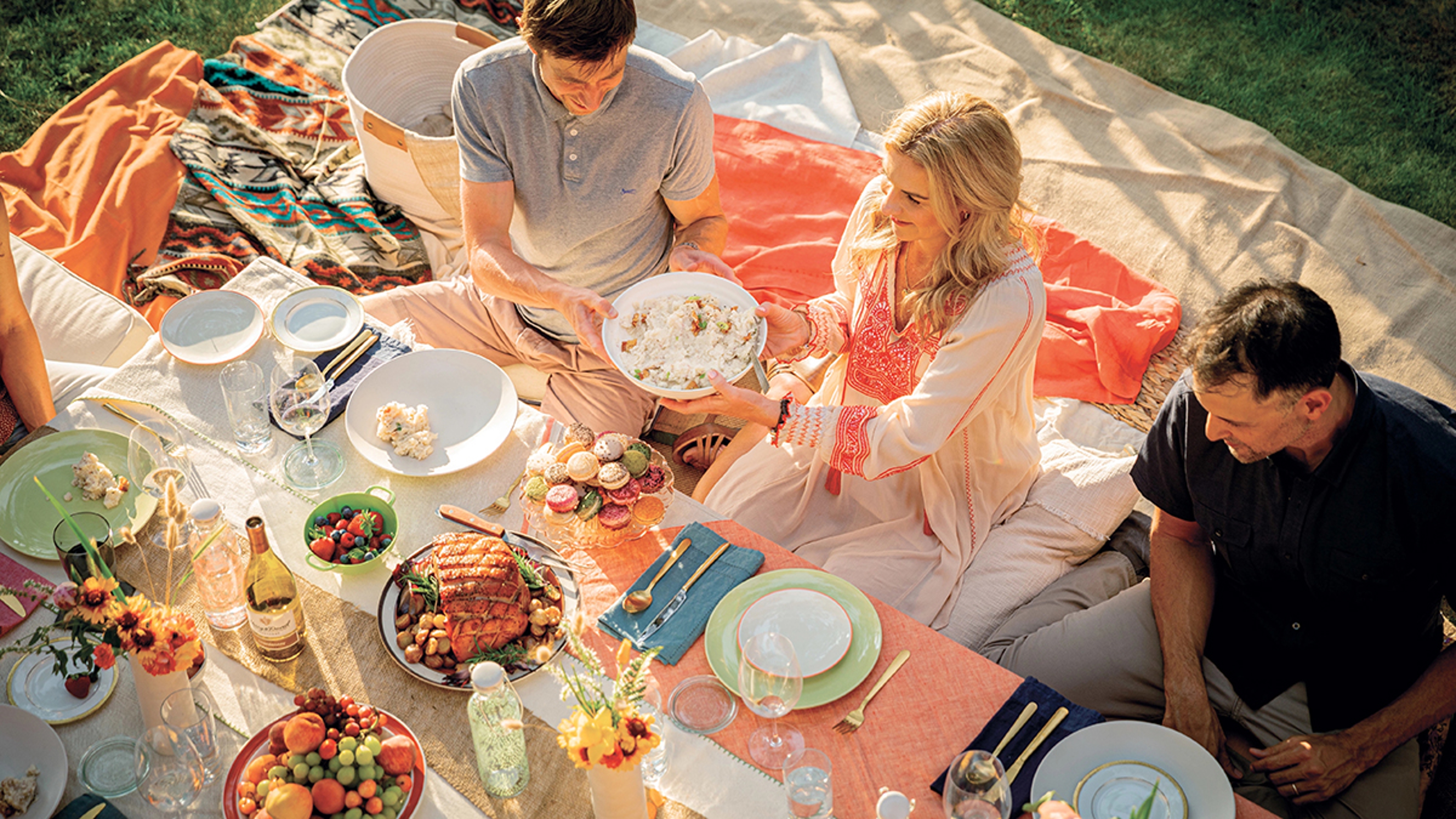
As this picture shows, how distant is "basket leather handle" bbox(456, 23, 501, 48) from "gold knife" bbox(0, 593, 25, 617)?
115 inches

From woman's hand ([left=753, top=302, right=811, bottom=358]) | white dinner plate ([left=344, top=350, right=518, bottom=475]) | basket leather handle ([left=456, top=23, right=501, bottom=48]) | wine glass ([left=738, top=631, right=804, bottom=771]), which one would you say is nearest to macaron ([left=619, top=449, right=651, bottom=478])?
white dinner plate ([left=344, top=350, right=518, bottom=475])

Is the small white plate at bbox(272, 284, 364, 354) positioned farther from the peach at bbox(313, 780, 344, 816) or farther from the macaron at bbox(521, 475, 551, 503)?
the peach at bbox(313, 780, 344, 816)

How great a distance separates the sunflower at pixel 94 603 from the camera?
5.60 ft

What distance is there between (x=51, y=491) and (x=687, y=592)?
1473 millimetres

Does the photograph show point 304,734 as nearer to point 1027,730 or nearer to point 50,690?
point 50,690

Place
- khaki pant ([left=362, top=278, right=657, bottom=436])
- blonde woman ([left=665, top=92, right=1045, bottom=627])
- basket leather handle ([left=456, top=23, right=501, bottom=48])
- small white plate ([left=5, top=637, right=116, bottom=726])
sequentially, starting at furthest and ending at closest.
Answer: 1. basket leather handle ([left=456, top=23, right=501, bottom=48])
2. khaki pant ([left=362, top=278, right=657, bottom=436])
3. blonde woman ([left=665, top=92, right=1045, bottom=627])
4. small white plate ([left=5, top=637, right=116, bottom=726])

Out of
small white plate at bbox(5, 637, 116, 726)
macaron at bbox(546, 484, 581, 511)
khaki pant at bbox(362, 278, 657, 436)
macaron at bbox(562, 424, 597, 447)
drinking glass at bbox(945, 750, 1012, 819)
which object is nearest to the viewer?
drinking glass at bbox(945, 750, 1012, 819)

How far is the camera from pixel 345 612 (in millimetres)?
2131

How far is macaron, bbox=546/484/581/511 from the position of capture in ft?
7.18

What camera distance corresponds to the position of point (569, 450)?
2.29 metres

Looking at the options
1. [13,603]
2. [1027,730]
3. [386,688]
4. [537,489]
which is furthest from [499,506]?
[1027,730]

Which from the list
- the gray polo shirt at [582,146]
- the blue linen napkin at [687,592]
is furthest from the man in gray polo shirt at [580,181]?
the blue linen napkin at [687,592]

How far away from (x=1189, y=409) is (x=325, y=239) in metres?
3.24

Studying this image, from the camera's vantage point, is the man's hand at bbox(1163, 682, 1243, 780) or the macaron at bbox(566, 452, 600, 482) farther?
the man's hand at bbox(1163, 682, 1243, 780)
